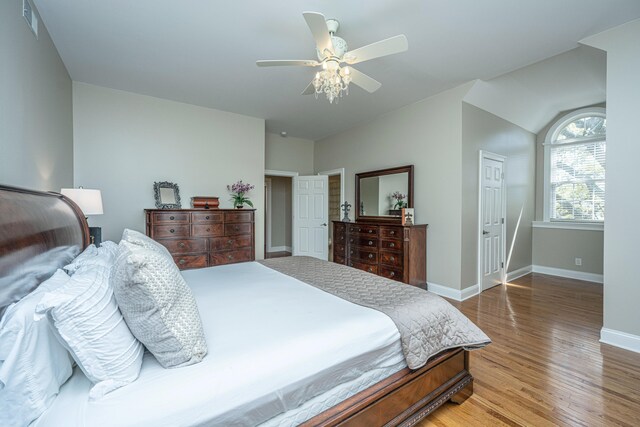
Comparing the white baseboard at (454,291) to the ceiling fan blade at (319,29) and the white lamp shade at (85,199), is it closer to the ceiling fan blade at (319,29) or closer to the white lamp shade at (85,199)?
the ceiling fan blade at (319,29)

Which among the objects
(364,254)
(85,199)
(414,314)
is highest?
(85,199)

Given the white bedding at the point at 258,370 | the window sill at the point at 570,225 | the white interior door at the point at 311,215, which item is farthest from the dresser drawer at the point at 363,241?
the window sill at the point at 570,225

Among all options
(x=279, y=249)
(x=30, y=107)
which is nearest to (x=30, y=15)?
(x=30, y=107)

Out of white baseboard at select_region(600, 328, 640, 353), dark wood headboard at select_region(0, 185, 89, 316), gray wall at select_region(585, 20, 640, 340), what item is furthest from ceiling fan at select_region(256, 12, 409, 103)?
white baseboard at select_region(600, 328, 640, 353)

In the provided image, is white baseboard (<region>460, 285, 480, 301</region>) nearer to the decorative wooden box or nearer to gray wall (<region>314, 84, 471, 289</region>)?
gray wall (<region>314, 84, 471, 289</region>)

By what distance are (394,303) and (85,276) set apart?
143cm

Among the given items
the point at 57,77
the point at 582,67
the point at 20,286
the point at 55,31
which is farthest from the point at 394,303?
the point at 582,67

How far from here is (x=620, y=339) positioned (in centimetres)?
234

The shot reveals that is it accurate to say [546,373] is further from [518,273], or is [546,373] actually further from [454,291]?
[518,273]

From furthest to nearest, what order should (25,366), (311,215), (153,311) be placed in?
(311,215), (153,311), (25,366)

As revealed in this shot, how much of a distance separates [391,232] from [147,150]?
11.6 feet

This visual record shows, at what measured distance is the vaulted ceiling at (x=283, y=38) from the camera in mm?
2035

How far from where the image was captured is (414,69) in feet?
9.75

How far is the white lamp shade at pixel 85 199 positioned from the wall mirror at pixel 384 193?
3.57 metres
